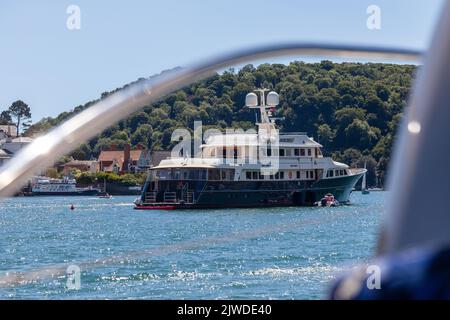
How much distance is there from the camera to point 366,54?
7.50ft

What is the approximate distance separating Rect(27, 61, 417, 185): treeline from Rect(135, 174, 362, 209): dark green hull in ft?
56.4

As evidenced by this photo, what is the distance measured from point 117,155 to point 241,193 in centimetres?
4233

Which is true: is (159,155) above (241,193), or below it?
above

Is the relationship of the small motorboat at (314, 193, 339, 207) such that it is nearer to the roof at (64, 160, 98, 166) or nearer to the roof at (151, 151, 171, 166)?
the roof at (151, 151, 171, 166)

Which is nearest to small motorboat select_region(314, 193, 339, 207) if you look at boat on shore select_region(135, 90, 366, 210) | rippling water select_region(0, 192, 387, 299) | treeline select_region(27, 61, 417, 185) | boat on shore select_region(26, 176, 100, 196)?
boat on shore select_region(135, 90, 366, 210)

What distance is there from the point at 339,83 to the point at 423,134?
75.8m

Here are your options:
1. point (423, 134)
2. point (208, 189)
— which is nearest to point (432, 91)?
point (423, 134)

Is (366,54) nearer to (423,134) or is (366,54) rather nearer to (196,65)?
(196,65)

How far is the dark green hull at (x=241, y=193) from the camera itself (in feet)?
156

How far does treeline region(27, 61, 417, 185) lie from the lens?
232 feet

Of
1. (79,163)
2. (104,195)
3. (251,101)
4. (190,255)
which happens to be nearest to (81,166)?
(79,163)

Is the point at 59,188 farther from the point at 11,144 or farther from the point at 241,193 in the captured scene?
the point at 241,193

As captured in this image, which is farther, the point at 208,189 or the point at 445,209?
the point at 208,189

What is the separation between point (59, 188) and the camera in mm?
87875
